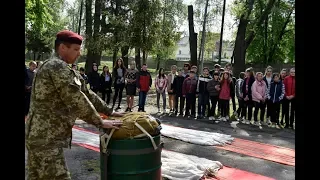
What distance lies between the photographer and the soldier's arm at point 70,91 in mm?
→ 2268

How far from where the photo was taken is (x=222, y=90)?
890 cm

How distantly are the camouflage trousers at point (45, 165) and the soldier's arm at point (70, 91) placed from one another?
0.36 meters

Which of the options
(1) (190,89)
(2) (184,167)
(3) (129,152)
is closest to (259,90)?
(1) (190,89)

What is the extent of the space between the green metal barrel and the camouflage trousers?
16.8 inches

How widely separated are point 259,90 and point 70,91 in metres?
6.92

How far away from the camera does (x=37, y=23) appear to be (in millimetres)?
18594

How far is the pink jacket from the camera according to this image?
327 inches

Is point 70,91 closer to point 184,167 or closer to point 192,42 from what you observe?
point 184,167

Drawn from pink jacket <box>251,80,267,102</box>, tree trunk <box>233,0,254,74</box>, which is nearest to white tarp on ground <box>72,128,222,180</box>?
pink jacket <box>251,80,267,102</box>
